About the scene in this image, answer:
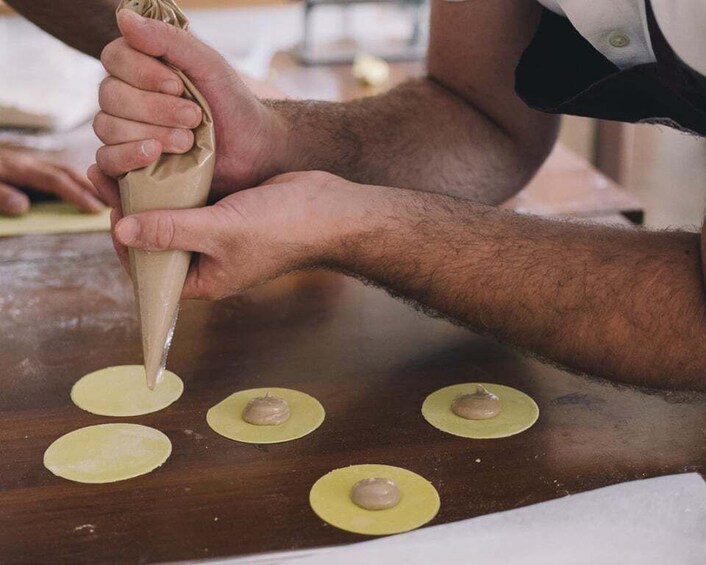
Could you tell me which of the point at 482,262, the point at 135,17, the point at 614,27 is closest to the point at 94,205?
the point at 135,17

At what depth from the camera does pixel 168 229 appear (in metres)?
1.04

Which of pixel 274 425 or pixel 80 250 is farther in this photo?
pixel 80 250

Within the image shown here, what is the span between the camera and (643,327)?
3.69 ft

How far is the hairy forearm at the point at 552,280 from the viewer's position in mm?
1121

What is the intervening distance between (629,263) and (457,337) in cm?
28

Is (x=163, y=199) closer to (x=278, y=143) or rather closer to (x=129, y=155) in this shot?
(x=129, y=155)

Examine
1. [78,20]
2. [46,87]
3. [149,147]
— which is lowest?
[46,87]

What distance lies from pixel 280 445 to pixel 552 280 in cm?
41

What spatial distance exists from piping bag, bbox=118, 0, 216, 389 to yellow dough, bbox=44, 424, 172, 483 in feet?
0.25

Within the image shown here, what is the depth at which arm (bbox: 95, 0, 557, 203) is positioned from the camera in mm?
1324

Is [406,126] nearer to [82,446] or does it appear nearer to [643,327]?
[643,327]

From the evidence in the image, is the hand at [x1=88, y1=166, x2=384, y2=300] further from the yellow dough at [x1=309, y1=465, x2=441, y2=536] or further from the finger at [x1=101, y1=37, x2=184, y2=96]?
the yellow dough at [x1=309, y1=465, x2=441, y2=536]

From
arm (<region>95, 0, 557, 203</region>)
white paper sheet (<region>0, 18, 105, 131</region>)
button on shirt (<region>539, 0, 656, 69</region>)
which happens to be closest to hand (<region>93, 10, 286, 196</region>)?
arm (<region>95, 0, 557, 203</region>)

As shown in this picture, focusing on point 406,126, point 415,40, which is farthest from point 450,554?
point 415,40
